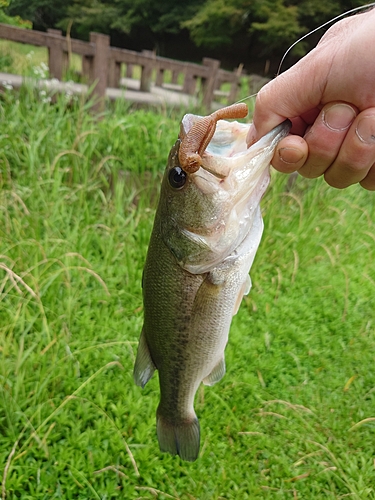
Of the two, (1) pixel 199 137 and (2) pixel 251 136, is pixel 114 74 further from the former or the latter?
(1) pixel 199 137

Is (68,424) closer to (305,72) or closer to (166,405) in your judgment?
(166,405)

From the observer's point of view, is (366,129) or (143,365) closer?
(366,129)

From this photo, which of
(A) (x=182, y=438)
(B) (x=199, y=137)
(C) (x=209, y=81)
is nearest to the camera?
(B) (x=199, y=137)

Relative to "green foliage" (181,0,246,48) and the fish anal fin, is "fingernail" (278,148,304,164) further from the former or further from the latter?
"green foliage" (181,0,246,48)

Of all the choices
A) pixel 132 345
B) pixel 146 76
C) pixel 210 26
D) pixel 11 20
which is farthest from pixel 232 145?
pixel 210 26

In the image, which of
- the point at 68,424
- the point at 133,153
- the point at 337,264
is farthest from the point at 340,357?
the point at 133,153

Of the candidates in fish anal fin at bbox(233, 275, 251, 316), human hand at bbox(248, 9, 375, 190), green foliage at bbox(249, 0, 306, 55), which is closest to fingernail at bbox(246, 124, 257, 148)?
human hand at bbox(248, 9, 375, 190)
